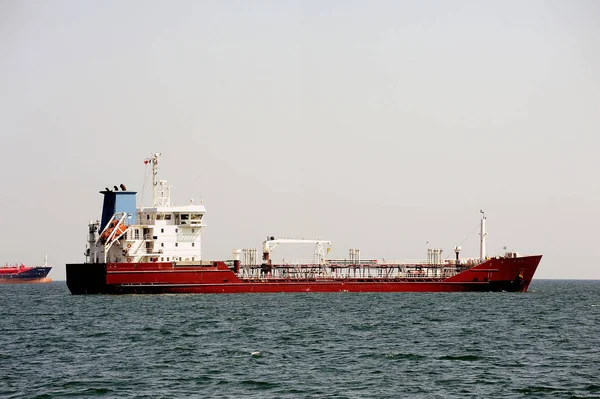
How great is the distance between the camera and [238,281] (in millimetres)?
67438

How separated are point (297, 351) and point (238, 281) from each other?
32.6 meters

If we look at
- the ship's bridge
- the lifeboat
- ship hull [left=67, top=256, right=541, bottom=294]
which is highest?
the ship's bridge

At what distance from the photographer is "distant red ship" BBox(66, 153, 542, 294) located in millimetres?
64188

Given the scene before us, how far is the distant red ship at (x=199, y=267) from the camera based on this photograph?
6419 cm

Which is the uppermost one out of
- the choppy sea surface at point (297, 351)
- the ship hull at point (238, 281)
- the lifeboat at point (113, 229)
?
the lifeboat at point (113, 229)

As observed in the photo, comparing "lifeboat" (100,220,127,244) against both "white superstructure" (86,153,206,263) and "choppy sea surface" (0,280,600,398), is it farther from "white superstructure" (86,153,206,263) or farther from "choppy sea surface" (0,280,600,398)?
"choppy sea surface" (0,280,600,398)

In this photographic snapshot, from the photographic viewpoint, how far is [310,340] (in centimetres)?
3853

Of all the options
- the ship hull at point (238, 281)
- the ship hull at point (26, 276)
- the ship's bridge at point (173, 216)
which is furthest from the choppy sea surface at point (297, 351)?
the ship hull at point (26, 276)

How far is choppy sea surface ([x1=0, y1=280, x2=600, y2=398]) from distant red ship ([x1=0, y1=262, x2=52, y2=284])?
344ft

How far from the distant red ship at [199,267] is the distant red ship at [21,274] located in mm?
95724

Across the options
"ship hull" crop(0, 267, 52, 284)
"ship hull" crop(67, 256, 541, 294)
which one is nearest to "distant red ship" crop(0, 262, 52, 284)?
"ship hull" crop(0, 267, 52, 284)

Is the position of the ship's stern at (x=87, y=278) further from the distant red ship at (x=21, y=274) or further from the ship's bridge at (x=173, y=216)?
the distant red ship at (x=21, y=274)

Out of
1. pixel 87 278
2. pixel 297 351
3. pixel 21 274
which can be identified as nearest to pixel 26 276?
pixel 21 274

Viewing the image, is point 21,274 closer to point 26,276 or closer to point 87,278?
point 26,276
